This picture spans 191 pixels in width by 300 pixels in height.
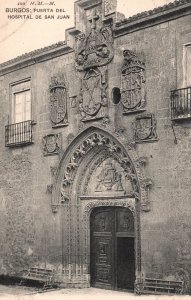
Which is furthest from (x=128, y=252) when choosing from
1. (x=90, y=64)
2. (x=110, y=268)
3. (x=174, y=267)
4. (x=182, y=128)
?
(x=90, y=64)

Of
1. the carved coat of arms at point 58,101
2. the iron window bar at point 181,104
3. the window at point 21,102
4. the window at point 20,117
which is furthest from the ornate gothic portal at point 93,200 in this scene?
the window at point 21,102

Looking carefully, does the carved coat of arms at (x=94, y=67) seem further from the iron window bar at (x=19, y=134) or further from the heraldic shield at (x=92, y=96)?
the iron window bar at (x=19, y=134)

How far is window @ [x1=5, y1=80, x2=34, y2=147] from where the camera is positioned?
1608 centimetres

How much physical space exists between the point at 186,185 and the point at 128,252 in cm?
286

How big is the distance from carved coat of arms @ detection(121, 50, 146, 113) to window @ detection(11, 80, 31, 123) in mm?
4259

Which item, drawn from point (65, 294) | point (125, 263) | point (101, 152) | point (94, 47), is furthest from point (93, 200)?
point (94, 47)

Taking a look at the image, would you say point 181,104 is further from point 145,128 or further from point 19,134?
point 19,134

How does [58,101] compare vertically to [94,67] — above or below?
below

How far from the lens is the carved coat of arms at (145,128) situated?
12.5 metres

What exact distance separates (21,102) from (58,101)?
219 cm

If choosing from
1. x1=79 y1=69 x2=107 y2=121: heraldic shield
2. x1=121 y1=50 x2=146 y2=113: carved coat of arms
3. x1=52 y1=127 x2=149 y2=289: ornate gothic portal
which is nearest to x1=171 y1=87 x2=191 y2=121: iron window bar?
x1=121 y1=50 x2=146 y2=113: carved coat of arms

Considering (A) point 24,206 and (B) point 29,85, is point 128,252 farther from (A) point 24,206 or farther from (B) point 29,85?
(B) point 29,85

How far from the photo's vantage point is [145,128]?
41.7 feet

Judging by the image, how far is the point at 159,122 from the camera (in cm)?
1245
